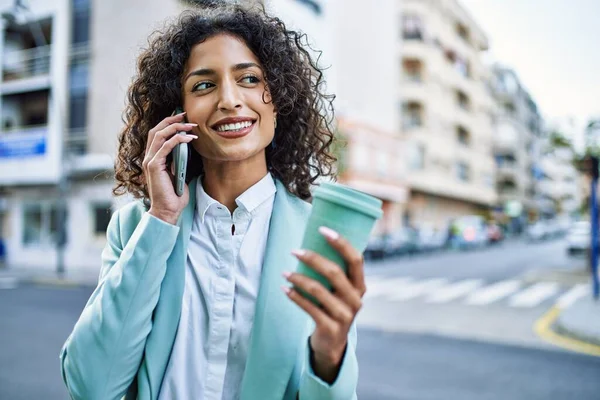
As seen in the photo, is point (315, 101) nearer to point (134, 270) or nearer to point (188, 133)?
point (188, 133)

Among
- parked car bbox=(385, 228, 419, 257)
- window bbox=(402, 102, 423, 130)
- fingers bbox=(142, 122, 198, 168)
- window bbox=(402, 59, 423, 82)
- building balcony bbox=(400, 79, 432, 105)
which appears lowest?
parked car bbox=(385, 228, 419, 257)

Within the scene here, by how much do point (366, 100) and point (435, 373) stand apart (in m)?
23.4

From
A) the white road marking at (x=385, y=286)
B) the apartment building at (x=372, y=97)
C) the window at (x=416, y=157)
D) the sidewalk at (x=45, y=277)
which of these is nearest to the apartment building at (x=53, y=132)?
the sidewalk at (x=45, y=277)

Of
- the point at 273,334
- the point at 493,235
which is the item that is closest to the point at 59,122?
the point at 273,334

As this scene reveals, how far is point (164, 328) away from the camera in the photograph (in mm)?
1031

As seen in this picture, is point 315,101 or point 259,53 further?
point 315,101

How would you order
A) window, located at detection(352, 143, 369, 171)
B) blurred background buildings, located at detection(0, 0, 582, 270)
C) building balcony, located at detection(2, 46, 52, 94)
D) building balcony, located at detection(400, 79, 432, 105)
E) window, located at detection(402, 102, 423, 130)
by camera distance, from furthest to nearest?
window, located at detection(402, 102, 423, 130)
building balcony, located at detection(400, 79, 432, 105)
window, located at detection(352, 143, 369, 171)
building balcony, located at detection(2, 46, 52, 94)
blurred background buildings, located at detection(0, 0, 582, 270)

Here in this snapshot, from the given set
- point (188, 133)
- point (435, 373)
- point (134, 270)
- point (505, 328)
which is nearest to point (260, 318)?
point (134, 270)

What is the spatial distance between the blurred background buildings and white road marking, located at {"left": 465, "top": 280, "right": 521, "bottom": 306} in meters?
3.79

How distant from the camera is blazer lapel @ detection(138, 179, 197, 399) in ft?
3.35

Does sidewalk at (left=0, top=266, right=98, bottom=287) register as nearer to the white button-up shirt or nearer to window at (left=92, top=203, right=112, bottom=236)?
window at (left=92, top=203, right=112, bottom=236)

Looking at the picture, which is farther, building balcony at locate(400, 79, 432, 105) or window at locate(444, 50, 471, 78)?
window at locate(444, 50, 471, 78)

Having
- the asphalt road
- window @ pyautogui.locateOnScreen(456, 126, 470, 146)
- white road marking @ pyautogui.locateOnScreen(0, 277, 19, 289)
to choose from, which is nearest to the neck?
white road marking @ pyautogui.locateOnScreen(0, 277, 19, 289)

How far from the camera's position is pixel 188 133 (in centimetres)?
110
